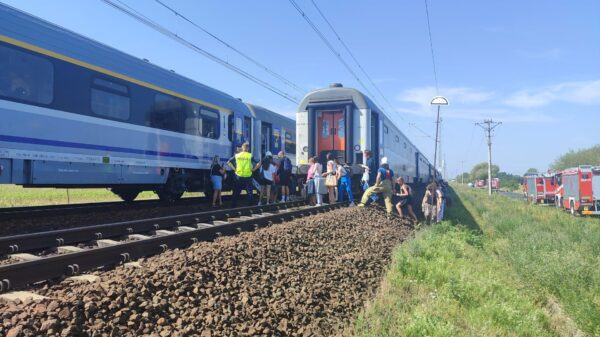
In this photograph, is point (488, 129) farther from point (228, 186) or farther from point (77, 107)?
point (77, 107)

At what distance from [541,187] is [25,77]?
37693mm

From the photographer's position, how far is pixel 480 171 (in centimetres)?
14012

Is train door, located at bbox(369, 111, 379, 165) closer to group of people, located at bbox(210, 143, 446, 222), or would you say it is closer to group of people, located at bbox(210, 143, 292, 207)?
group of people, located at bbox(210, 143, 446, 222)

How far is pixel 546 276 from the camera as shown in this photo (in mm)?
6961

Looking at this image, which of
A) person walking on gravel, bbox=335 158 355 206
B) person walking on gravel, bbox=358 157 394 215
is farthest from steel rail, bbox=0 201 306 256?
person walking on gravel, bbox=358 157 394 215

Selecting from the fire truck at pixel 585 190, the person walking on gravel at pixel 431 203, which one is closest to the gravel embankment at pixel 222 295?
the person walking on gravel at pixel 431 203

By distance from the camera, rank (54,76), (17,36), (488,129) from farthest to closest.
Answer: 1. (488,129)
2. (54,76)
3. (17,36)

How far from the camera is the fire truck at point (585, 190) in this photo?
24.0 m

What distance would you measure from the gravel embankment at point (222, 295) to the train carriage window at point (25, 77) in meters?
4.68

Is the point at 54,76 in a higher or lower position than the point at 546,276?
higher

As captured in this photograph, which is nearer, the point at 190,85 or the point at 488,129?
the point at 190,85

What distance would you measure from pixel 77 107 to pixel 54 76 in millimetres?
746

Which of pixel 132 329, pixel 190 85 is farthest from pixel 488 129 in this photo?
pixel 132 329

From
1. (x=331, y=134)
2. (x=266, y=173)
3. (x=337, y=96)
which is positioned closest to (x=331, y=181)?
(x=266, y=173)
